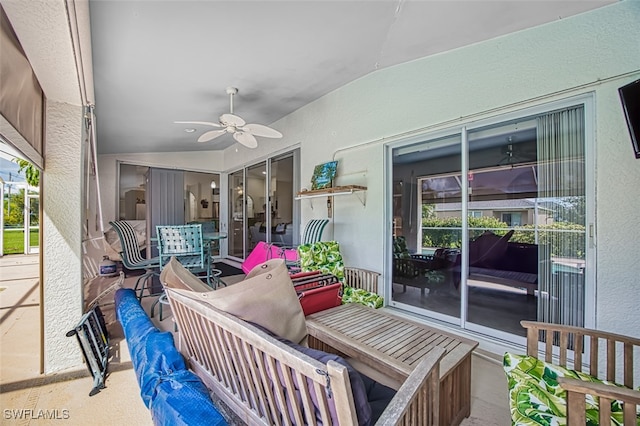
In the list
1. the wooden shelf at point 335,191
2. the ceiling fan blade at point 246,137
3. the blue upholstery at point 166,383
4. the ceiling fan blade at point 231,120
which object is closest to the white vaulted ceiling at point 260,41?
the ceiling fan blade at point 231,120

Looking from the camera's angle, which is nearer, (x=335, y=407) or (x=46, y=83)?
(x=335, y=407)

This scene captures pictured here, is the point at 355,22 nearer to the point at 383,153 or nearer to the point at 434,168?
the point at 383,153

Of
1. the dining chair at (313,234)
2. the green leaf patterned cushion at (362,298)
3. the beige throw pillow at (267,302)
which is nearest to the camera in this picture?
the beige throw pillow at (267,302)

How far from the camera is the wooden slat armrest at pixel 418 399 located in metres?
0.82

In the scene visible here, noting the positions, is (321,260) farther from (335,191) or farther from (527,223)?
(527,223)

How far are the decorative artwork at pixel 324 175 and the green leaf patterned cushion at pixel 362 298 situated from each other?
1605 millimetres

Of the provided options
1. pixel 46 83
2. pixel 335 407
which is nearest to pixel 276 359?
pixel 335 407

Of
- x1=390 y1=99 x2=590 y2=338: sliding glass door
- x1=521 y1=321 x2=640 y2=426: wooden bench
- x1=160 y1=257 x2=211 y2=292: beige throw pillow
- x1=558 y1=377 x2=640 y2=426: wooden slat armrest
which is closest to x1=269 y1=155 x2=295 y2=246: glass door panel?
x1=390 y1=99 x2=590 y2=338: sliding glass door

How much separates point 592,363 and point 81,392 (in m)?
3.14

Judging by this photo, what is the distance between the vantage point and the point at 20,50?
1.58 metres

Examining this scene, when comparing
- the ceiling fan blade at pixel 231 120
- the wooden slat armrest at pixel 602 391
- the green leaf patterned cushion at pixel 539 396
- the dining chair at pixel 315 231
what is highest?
the ceiling fan blade at pixel 231 120

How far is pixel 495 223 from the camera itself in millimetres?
2799

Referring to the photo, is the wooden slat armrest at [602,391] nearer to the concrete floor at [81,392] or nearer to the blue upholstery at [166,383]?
the concrete floor at [81,392]

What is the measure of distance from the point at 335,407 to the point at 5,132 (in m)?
1.98
